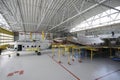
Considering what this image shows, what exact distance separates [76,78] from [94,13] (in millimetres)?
9794

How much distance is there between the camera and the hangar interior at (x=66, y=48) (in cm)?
357

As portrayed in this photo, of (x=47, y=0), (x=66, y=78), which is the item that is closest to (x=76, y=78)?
(x=66, y=78)

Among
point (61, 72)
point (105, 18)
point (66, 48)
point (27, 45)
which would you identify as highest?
point (105, 18)

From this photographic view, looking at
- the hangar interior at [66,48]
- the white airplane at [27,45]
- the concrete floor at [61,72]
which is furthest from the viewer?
the white airplane at [27,45]

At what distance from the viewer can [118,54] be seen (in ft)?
19.5

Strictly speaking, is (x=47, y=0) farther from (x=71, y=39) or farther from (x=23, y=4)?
(x=71, y=39)

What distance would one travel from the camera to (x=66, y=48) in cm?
626

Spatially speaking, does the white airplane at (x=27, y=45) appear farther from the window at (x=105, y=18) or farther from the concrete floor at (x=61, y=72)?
the window at (x=105, y=18)

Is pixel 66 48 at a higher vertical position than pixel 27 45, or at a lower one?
lower

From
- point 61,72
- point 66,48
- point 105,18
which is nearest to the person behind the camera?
point 61,72

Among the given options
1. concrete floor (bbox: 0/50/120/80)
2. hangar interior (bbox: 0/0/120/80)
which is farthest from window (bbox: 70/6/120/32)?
concrete floor (bbox: 0/50/120/80)

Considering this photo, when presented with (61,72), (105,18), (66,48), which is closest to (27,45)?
(66,48)

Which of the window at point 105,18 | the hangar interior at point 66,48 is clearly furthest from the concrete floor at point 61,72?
the window at point 105,18

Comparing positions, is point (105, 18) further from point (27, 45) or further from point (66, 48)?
point (27, 45)
